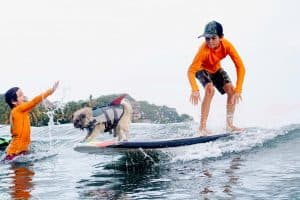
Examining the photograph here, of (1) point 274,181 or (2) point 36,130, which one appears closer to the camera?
(1) point 274,181

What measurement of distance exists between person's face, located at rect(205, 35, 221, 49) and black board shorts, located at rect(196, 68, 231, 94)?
624 mm

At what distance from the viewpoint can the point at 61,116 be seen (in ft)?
74.0

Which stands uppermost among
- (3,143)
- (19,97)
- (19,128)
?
(19,97)

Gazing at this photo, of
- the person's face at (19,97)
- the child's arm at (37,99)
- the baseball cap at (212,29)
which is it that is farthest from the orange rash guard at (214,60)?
the person's face at (19,97)

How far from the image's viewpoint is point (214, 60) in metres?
9.87

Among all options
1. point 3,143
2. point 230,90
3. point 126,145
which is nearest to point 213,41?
point 230,90

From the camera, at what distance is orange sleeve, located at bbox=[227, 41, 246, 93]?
9.84 metres

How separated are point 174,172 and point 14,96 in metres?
4.15

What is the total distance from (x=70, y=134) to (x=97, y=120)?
8.04m

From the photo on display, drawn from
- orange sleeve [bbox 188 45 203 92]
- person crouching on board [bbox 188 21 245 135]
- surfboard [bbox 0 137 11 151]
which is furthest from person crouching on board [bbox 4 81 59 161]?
person crouching on board [bbox 188 21 245 135]

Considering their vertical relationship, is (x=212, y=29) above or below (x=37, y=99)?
above

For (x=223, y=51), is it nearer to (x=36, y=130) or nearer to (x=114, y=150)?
(x=114, y=150)

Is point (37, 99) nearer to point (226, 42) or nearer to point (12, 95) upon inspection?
point (12, 95)

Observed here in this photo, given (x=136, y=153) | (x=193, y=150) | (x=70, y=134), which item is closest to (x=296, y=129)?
(x=193, y=150)
